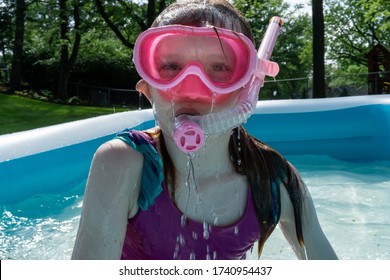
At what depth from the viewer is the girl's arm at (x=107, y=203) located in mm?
1257

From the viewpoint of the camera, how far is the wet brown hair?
1402 mm

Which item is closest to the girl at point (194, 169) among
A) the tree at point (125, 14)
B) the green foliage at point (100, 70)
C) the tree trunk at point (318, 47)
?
the tree trunk at point (318, 47)

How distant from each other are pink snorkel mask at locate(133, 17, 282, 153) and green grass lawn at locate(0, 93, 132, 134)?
7.88m

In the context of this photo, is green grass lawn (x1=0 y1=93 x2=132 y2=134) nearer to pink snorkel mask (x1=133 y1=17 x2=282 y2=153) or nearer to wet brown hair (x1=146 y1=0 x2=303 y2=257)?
wet brown hair (x1=146 y1=0 x2=303 y2=257)

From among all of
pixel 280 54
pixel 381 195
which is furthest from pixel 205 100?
pixel 280 54

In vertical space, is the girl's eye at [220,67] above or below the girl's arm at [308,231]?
above

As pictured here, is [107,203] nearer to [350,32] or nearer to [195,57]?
[195,57]

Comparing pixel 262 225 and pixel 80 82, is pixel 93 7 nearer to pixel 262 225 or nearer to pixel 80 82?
pixel 80 82

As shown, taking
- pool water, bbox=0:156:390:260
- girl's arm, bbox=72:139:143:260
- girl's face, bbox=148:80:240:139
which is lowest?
pool water, bbox=0:156:390:260

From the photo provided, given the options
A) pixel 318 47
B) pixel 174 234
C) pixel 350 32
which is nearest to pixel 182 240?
pixel 174 234

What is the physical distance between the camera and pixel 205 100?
1.35 metres

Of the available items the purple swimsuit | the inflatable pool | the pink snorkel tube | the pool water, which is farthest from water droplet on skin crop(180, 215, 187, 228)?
the inflatable pool

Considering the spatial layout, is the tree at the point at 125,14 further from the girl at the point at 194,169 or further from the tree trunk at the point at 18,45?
the girl at the point at 194,169
